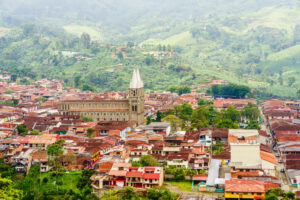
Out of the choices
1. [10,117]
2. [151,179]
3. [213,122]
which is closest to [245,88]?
[213,122]

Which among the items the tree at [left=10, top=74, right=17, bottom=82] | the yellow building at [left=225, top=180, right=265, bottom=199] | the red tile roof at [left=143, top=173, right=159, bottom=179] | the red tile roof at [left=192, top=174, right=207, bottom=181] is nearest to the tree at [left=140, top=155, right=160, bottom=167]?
the red tile roof at [left=143, top=173, right=159, bottom=179]

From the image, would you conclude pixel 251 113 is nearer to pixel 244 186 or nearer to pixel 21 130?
pixel 244 186

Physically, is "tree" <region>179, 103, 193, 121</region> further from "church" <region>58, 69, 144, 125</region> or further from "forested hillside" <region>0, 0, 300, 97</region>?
"forested hillside" <region>0, 0, 300, 97</region>

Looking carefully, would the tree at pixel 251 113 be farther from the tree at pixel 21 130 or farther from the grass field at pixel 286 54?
the grass field at pixel 286 54

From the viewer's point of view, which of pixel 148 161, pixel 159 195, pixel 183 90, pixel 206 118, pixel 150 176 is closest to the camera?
pixel 159 195

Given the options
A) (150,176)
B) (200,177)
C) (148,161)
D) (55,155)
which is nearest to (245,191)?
(200,177)

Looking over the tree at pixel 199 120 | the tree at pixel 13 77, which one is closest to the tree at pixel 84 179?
the tree at pixel 199 120
